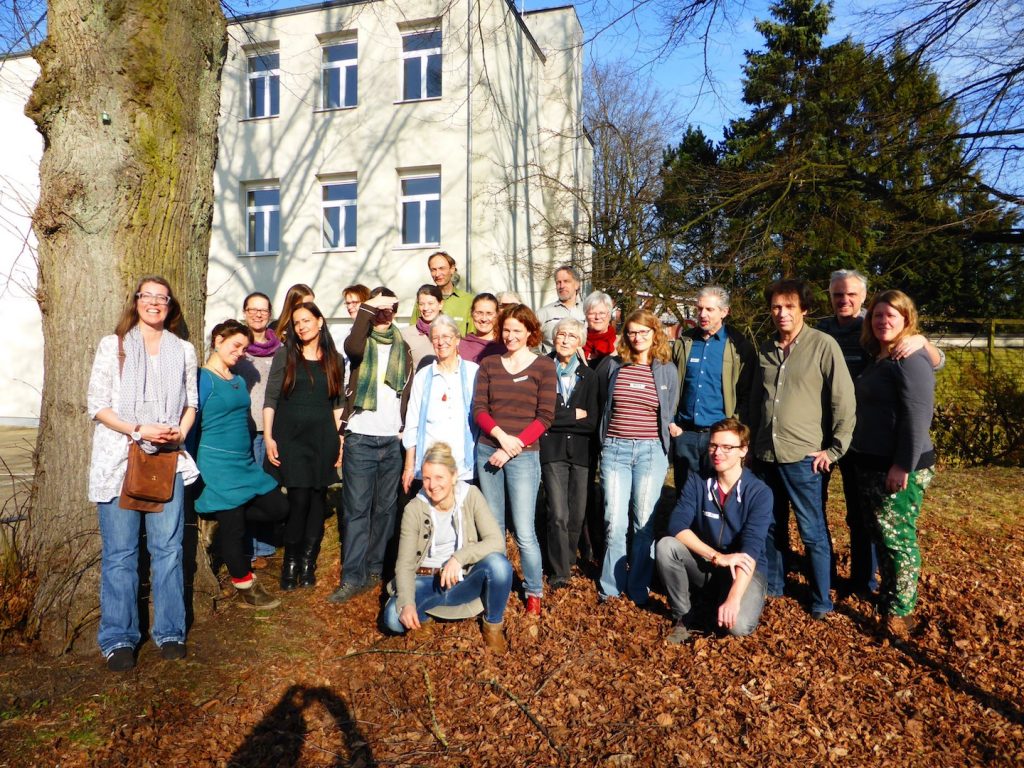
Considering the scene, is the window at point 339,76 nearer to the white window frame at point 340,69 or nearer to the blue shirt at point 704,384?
the white window frame at point 340,69

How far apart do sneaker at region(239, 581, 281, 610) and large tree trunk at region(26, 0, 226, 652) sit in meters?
0.86

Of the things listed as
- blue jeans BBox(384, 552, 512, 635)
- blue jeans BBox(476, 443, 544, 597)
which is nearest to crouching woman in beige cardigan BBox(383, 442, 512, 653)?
blue jeans BBox(384, 552, 512, 635)

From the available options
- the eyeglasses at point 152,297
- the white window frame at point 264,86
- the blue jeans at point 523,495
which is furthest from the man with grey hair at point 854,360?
the white window frame at point 264,86

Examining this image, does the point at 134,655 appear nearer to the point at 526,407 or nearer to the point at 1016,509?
the point at 526,407

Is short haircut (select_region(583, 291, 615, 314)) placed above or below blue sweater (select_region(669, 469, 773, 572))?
above

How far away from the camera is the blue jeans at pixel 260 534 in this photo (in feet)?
17.2

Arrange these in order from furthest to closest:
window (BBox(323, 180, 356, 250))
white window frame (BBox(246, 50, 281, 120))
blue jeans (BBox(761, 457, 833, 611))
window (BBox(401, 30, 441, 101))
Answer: white window frame (BBox(246, 50, 281, 120)) → window (BBox(323, 180, 356, 250)) → window (BBox(401, 30, 441, 101)) → blue jeans (BBox(761, 457, 833, 611))

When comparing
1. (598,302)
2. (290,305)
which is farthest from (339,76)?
(598,302)

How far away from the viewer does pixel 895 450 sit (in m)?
3.82

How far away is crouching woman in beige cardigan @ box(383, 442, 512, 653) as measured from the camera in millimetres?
3832

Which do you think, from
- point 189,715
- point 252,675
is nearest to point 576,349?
point 252,675

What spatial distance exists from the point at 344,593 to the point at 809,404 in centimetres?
311

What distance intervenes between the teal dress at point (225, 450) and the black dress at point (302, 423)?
18cm

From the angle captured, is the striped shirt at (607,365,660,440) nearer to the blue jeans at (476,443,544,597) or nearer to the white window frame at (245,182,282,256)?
the blue jeans at (476,443,544,597)
